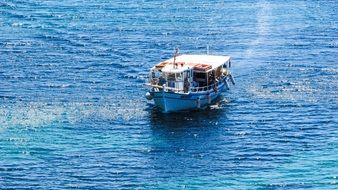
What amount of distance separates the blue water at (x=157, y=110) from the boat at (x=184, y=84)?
1.93m

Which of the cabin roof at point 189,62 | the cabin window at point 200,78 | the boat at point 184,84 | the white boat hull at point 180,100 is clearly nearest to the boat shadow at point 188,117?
the white boat hull at point 180,100

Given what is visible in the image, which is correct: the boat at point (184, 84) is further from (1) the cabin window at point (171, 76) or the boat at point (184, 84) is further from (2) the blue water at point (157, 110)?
(2) the blue water at point (157, 110)

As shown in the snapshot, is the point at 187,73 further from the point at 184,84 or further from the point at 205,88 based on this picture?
the point at 205,88

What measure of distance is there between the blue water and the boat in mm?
1927

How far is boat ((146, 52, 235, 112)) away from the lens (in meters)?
135

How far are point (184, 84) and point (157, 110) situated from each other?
19.6 ft

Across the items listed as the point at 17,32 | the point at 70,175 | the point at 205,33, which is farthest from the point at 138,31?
the point at 70,175

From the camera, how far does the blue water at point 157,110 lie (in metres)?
113

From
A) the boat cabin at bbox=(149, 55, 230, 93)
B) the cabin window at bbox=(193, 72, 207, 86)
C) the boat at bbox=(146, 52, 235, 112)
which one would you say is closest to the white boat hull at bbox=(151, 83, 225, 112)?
the boat at bbox=(146, 52, 235, 112)

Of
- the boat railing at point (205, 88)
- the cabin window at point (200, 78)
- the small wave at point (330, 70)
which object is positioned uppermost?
the cabin window at point (200, 78)

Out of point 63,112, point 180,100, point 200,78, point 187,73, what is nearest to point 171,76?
point 187,73

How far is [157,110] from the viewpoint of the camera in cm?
13650

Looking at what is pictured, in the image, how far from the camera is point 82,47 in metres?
172

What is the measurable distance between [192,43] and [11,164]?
68975 millimetres
